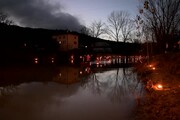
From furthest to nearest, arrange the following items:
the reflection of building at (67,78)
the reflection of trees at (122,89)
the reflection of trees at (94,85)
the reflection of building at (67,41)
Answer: the reflection of building at (67,41)
the reflection of building at (67,78)
the reflection of trees at (94,85)
the reflection of trees at (122,89)

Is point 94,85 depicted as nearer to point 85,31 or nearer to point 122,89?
point 122,89

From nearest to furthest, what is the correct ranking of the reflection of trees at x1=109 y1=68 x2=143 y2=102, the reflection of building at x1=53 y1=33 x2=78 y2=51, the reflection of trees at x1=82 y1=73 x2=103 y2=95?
1. the reflection of trees at x1=109 y1=68 x2=143 y2=102
2. the reflection of trees at x1=82 y1=73 x2=103 y2=95
3. the reflection of building at x1=53 y1=33 x2=78 y2=51

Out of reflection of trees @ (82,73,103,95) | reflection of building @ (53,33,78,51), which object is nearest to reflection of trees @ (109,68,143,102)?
reflection of trees @ (82,73,103,95)

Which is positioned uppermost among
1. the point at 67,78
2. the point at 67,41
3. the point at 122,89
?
the point at 67,41

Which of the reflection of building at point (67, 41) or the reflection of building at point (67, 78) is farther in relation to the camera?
the reflection of building at point (67, 41)

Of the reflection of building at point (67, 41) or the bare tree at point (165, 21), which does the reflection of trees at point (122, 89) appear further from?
the reflection of building at point (67, 41)

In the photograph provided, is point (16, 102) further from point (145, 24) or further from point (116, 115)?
point (145, 24)

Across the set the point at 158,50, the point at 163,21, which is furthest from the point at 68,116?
the point at 158,50

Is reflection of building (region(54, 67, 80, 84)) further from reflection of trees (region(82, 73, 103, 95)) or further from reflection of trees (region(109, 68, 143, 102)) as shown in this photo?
reflection of trees (region(109, 68, 143, 102))

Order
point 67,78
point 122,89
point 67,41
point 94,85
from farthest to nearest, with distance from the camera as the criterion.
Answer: point 67,41 → point 67,78 → point 94,85 → point 122,89

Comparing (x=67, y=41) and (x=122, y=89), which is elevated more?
(x=67, y=41)

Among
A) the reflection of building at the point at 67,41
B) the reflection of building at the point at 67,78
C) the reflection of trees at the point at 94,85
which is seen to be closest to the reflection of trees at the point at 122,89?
the reflection of trees at the point at 94,85

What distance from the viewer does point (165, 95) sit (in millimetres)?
11070

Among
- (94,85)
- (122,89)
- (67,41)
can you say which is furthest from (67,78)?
(67,41)
